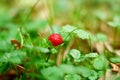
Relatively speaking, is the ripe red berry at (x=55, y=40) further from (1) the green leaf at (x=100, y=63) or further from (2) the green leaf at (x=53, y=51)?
(1) the green leaf at (x=100, y=63)

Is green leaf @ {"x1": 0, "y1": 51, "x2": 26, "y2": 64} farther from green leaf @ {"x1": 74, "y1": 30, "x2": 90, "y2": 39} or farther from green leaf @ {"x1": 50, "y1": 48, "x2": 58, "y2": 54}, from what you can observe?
green leaf @ {"x1": 74, "y1": 30, "x2": 90, "y2": 39}

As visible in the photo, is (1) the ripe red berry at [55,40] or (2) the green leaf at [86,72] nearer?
(2) the green leaf at [86,72]

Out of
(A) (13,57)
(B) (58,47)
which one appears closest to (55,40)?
(B) (58,47)

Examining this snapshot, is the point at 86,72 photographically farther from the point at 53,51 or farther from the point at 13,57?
the point at 13,57

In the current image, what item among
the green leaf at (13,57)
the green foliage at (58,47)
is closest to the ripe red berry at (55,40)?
the green foliage at (58,47)

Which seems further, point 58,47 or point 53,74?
point 58,47

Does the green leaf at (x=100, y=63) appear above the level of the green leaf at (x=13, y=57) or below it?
below

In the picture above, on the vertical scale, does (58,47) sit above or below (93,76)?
above

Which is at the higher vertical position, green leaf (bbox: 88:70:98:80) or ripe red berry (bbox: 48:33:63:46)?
ripe red berry (bbox: 48:33:63:46)

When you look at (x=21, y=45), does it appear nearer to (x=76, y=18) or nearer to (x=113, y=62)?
(x=113, y=62)

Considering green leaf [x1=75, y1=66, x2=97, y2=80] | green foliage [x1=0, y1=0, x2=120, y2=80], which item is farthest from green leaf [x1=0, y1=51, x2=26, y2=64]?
green leaf [x1=75, y1=66, x2=97, y2=80]

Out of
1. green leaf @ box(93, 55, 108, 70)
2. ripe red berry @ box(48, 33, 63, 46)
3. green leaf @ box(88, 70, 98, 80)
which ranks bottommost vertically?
green leaf @ box(88, 70, 98, 80)

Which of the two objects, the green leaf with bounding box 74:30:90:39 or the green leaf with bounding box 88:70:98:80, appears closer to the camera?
the green leaf with bounding box 88:70:98:80
